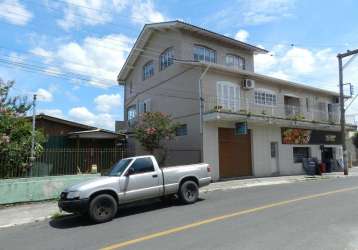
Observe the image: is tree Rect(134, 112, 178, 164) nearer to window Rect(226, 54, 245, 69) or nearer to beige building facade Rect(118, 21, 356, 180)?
beige building facade Rect(118, 21, 356, 180)

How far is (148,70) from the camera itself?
96.0 feet

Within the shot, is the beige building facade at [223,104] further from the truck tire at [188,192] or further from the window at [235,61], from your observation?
the truck tire at [188,192]

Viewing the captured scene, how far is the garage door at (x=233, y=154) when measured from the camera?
72.5 feet

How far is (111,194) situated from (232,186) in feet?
30.2

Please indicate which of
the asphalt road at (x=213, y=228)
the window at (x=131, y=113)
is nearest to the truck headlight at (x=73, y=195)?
the asphalt road at (x=213, y=228)

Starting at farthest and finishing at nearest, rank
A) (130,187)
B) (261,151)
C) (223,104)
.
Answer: (261,151) → (223,104) → (130,187)

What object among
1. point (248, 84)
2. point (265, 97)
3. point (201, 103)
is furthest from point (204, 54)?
point (201, 103)

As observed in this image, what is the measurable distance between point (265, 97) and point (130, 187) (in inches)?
681

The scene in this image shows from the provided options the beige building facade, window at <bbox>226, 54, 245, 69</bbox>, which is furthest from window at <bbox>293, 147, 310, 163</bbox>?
window at <bbox>226, 54, 245, 69</bbox>

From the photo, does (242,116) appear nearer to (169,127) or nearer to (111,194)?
(169,127)

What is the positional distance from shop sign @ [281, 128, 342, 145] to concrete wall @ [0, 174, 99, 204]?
1686 centimetres

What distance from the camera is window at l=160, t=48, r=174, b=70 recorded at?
2517 cm

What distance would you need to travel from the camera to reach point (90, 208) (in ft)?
31.7

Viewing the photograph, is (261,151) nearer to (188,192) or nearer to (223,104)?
(223,104)
